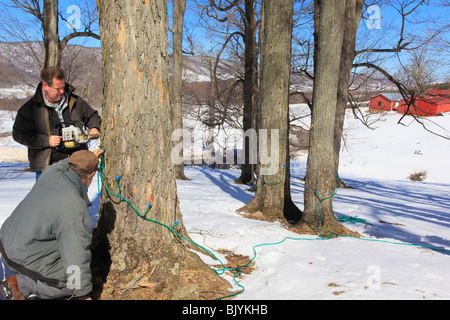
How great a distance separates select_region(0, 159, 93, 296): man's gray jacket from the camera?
85.6 inches

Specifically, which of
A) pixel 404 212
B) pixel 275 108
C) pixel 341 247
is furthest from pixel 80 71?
pixel 341 247

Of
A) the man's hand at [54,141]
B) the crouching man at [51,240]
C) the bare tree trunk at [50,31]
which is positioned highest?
the bare tree trunk at [50,31]

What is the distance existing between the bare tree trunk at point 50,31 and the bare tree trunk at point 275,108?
651cm

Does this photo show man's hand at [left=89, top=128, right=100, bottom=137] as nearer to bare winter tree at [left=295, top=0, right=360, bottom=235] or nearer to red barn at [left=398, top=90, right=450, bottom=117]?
bare winter tree at [left=295, top=0, right=360, bottom=235]

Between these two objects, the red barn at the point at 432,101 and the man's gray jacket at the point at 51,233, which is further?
the red barn at the point at 432,101

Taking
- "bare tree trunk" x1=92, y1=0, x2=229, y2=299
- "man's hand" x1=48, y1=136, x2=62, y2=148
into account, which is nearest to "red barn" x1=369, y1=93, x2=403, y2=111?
"bare tree trunk" x1=92, y1=0, x2=229, y2=299

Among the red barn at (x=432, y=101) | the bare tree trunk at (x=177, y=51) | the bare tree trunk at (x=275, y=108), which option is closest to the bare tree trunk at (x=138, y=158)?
the bare tree trunk at (x=275, y=108)

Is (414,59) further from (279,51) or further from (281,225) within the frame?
(281,225)

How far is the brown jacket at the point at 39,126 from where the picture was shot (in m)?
Result: 3.19

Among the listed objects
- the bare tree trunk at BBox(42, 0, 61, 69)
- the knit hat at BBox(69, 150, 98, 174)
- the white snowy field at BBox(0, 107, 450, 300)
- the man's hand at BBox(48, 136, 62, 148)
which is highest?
the bare tree trunk at BBox(42, 0, 61, 69)

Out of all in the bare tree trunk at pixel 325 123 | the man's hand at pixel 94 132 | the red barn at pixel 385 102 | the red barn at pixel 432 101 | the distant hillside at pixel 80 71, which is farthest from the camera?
the red barn at pixel 385 102

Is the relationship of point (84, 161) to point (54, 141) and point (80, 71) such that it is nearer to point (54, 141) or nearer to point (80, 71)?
point (54, 141)

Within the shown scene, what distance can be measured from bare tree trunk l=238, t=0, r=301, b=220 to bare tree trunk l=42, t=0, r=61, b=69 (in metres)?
6.51

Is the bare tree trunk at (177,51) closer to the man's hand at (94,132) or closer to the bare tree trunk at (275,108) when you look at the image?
the bare tree trunk at (275,108)
